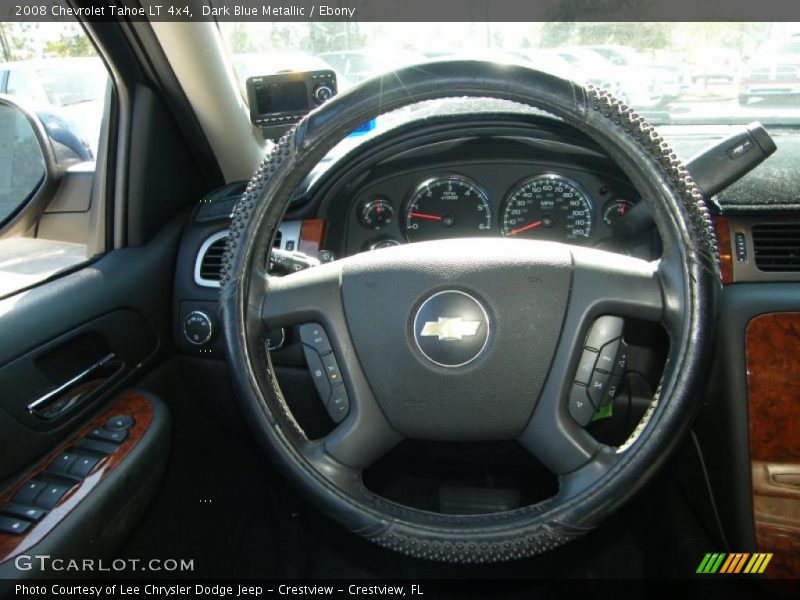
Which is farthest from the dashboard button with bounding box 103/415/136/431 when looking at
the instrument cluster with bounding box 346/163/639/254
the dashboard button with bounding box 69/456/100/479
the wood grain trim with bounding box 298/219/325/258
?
the instrument cluster with bounding box 346/163/639/254

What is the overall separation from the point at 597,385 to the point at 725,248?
29.6 inches

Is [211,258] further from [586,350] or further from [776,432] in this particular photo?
[776,432]

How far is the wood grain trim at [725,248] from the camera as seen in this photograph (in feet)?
5.69

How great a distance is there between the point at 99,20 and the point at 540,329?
1.36 meters

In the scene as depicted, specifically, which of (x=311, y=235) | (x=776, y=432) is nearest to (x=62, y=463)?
(x=311, y=235)

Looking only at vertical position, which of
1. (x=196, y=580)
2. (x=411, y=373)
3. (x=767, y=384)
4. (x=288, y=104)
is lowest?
(x=196, y=580)

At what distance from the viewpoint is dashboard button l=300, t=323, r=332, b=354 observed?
4.14ft

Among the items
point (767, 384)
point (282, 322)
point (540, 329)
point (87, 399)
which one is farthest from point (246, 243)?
point (767, 384)

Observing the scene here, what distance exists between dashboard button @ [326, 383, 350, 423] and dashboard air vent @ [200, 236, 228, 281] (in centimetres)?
87

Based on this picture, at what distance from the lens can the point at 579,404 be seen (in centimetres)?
121

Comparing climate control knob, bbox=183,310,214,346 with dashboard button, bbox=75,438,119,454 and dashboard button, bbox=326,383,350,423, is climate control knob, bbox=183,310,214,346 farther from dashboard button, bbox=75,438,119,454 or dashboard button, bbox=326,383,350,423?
dashboard button, bbox=326,383,350,423

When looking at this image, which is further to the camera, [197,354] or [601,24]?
[197,354]

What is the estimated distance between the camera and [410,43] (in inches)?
72.1

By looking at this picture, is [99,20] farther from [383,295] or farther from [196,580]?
[196,580]
